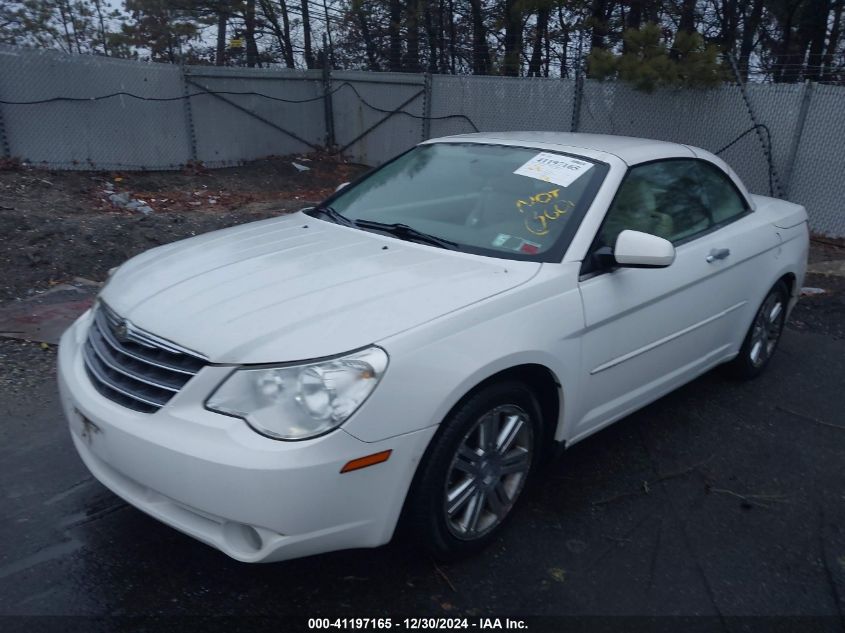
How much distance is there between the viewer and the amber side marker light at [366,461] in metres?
2.36

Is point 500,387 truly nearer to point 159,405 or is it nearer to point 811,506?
point 159,405

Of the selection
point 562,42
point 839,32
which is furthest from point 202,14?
point 839,32

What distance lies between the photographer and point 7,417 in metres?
4.07

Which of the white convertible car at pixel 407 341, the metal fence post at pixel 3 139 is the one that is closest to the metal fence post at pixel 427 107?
the metal fence post at pixel 3 139

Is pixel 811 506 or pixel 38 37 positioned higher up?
pixel 38 37

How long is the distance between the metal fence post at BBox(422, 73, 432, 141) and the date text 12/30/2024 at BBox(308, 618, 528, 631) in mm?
12017

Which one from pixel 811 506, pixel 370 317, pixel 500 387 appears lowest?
pixel 811 506

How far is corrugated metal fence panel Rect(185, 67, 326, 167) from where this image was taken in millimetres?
13305

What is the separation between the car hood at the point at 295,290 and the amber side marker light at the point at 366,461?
0.36 meters

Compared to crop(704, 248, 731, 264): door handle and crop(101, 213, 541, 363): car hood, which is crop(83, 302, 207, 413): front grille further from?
crop(704, 248, 731, 264): door handle

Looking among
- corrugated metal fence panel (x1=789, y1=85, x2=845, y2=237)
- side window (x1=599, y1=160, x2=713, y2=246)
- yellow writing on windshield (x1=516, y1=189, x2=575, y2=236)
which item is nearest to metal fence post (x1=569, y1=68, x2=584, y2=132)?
corrugated metal fence panel (x1=789, y1=85, x2=845, y2=237)

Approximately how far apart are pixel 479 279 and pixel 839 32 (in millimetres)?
15743

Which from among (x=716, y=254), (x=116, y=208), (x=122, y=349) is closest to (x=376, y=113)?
(x=116, y=208)

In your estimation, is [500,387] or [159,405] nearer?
[159,405]
